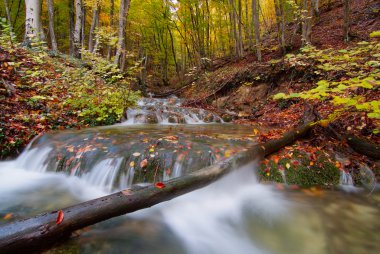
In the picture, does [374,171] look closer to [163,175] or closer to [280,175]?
[280,175]

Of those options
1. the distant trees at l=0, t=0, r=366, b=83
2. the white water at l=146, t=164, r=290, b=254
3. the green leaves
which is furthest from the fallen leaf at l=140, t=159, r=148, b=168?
the distant trees at l=0, t=0, r=366, b=83

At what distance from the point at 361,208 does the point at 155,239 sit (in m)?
2.70

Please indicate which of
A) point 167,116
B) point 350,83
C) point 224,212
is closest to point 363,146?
point 350,83

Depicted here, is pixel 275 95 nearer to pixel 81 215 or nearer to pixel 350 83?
pixel 350 83

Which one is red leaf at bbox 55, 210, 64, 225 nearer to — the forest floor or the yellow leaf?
the yellow leaf

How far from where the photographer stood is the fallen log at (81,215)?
1603 millimetres

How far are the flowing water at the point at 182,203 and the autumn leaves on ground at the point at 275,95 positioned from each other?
0.51 m

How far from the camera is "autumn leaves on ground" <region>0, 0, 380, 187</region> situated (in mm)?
3789

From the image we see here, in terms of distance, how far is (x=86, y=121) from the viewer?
7012mm

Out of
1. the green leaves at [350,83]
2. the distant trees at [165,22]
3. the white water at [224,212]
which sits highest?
the distant trees at [165,22]

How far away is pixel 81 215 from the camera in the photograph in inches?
71.9

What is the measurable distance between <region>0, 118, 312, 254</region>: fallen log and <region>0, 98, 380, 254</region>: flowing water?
1.00 feet

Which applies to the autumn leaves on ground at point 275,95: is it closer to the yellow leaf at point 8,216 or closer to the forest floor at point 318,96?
the forest floor at point 318,96

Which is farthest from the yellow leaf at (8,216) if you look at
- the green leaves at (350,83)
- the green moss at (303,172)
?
the green leaves at (350,83)
